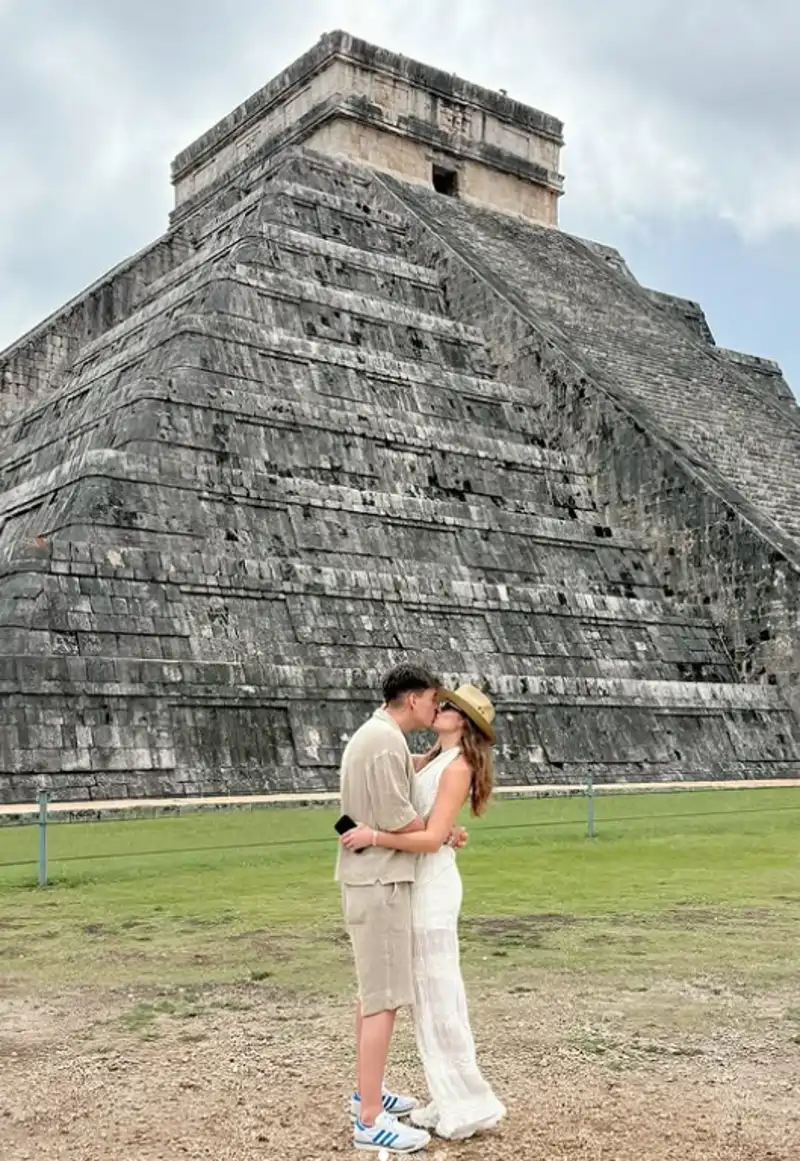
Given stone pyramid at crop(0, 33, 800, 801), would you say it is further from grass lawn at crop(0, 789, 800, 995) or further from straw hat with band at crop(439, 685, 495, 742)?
straw hat with band at crop(439, 685, 495, 742)

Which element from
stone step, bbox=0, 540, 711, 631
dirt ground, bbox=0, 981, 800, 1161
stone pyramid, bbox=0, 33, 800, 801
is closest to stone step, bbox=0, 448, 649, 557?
stone pyramid, bbox=0, 33, 800, 801

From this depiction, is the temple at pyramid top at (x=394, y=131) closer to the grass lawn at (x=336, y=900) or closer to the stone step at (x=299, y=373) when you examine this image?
the stone step at (x=299, y=373)

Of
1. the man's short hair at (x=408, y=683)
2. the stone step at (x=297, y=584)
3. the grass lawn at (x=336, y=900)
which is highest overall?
the stone step at (x=297, y=584)

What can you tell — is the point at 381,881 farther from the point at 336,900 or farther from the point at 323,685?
the point at 323,685

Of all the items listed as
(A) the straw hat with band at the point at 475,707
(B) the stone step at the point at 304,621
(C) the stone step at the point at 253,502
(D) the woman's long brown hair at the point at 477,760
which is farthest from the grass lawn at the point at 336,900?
(C) the stone step at the point at 253,502

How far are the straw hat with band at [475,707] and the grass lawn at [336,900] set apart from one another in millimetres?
1831

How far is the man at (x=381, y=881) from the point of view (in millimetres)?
3814

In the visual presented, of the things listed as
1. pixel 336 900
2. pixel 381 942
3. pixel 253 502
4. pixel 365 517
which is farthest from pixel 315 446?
pixel 381 942

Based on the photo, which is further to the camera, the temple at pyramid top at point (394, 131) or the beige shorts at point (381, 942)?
the temple at pyramid top at point (394, 131)

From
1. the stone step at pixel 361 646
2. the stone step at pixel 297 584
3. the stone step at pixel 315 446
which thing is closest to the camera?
the stone step at pixel 361 646

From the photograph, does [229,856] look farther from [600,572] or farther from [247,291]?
[247,291]

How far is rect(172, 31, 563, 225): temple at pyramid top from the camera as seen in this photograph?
1091 inches

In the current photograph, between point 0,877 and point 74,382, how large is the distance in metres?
14.3

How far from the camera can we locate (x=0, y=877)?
859 centimetres
